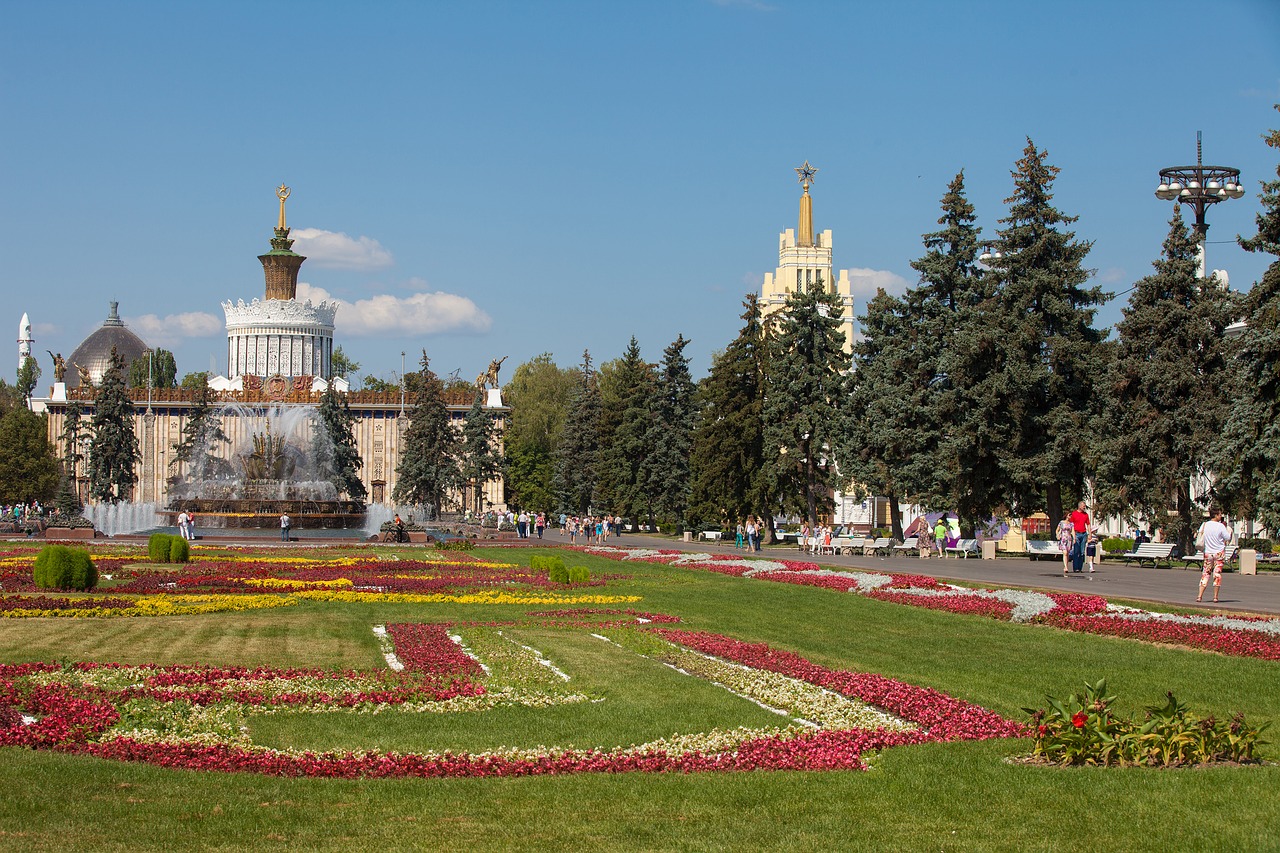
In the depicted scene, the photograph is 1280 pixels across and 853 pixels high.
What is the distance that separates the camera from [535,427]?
320 ft

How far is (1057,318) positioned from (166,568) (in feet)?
83.3

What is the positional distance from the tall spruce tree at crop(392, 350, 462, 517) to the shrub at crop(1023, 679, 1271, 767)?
63139 millimetres

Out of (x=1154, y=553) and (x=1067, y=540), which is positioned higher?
(x=1067, y=540)

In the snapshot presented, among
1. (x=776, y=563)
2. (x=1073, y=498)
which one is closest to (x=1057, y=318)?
(x=1073, y=498)

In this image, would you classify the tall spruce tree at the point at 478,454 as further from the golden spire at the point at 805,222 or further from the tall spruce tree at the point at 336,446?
the golden spire at the point at 805,222

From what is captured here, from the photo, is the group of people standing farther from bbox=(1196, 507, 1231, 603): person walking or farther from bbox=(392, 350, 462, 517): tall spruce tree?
bbox=(1196, 507, 1231, 603): person walking

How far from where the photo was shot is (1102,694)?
30.4 ft

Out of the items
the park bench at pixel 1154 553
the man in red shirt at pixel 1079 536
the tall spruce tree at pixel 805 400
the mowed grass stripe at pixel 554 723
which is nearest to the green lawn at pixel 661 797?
the mowed grass stripe at pixel 554 723

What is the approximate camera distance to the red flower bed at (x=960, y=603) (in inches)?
760

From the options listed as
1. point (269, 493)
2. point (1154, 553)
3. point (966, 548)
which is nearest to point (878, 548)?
point (966, 548)

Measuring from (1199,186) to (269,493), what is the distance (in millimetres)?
38917

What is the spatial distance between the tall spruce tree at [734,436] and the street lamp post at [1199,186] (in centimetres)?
1522

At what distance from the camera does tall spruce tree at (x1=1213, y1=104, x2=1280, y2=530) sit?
29.7m

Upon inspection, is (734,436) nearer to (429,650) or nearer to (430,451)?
(430,451)
